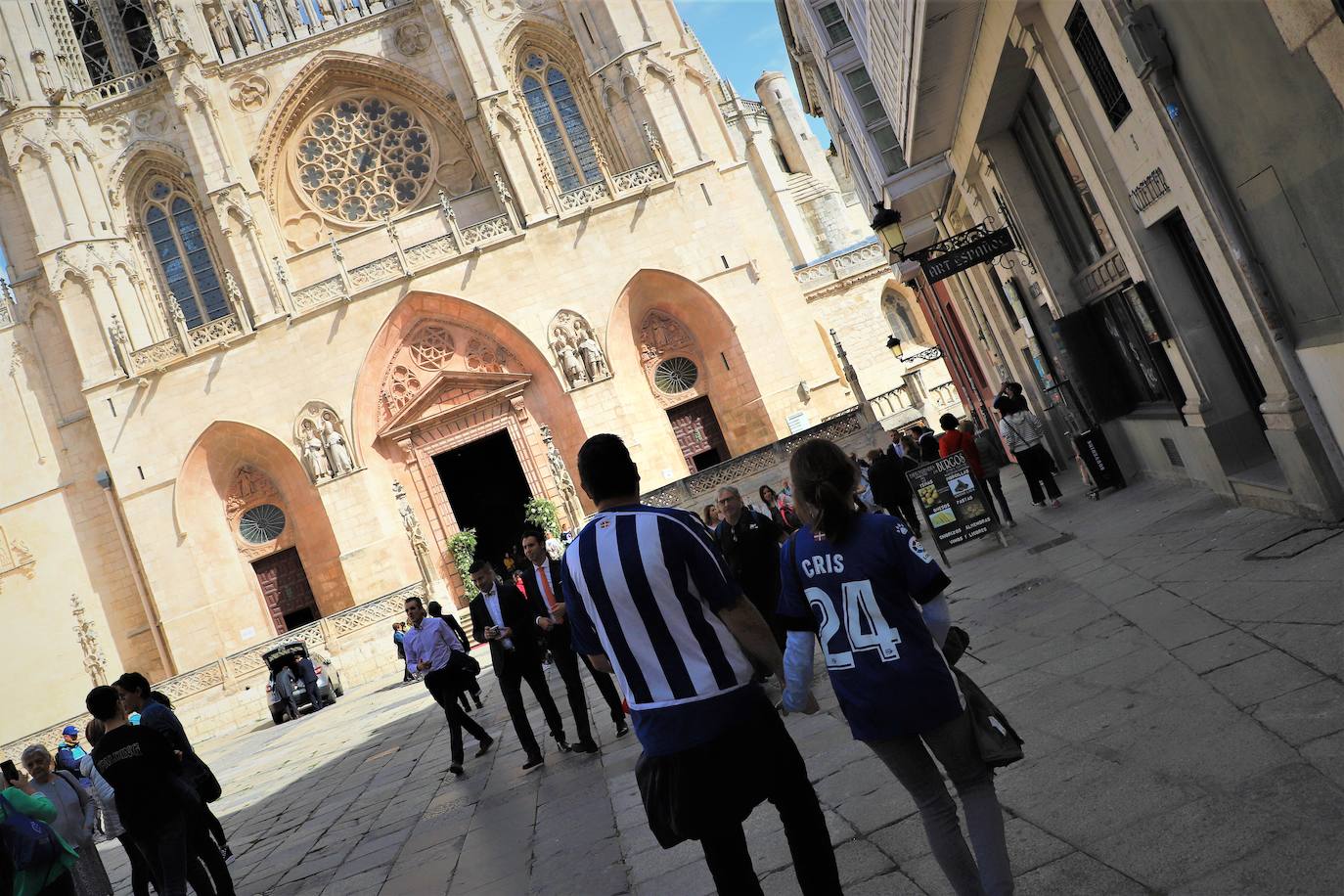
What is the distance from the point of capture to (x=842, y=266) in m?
38.0

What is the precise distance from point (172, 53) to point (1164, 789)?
33.2 m

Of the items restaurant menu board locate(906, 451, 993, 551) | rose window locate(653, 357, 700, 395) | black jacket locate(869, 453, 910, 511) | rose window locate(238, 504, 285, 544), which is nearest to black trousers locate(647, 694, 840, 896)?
restaurant menu board locate(906, 451, 993, 551)

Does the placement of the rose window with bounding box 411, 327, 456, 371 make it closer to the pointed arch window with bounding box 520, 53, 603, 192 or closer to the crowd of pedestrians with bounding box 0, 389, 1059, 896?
the pointed arch window with bounding box 520, 53, 603, 192

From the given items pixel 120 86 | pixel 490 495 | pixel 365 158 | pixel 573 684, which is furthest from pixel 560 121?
pixel 573 684

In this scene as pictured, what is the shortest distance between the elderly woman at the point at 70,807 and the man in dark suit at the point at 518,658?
9.79 feet

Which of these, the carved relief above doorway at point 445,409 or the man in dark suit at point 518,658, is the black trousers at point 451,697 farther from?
the carved relief above doorway at point 445,409

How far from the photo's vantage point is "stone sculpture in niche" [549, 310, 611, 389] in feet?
97.3

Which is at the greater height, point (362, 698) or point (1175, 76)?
point (1175, 76)

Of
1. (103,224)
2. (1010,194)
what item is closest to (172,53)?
(103,224)

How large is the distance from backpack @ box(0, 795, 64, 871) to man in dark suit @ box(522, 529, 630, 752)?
3.62 meters

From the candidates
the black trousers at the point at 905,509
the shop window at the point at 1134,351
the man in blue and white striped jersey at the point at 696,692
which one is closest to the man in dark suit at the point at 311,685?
the black trousers at the point at 905,509

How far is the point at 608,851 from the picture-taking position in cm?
558

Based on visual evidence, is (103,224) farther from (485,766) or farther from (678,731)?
(678,731)

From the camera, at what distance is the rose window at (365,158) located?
32719 mm
